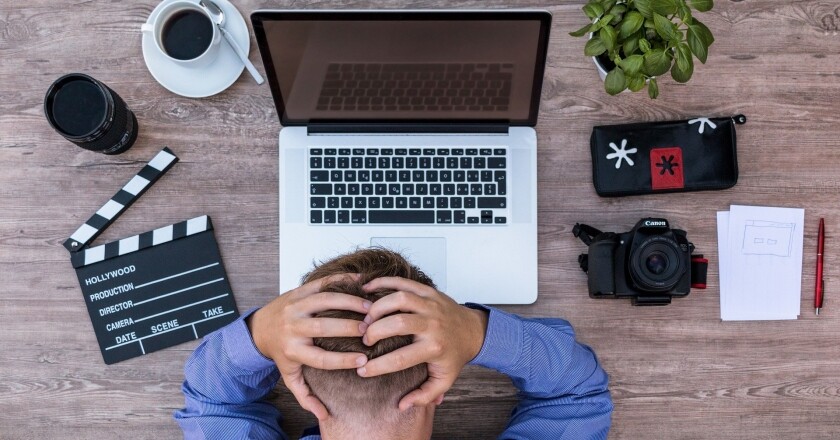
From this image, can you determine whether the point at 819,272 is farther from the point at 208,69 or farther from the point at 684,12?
the point at 208,69

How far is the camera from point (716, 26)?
1.01m

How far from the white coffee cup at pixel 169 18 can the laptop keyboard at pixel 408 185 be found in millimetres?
214

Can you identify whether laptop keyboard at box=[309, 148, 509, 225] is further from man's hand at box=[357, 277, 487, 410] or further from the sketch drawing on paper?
the sketch drawing on paper

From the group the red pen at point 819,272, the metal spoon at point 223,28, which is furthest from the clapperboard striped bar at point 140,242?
the red pen at point 819,272

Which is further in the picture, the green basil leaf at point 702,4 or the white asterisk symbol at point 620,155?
the white asterisk symbol at point 620,155

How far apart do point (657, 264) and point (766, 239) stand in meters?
0.22

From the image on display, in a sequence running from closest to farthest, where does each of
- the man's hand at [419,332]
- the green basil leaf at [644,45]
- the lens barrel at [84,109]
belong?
the man's hand at [419,332] < the green basil leaf at [644,45] < the lens barrel at [84,109]

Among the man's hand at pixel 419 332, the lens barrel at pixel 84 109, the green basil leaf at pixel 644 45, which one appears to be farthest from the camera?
the lens barrel at pixel 84 109

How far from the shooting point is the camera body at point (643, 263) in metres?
0.90

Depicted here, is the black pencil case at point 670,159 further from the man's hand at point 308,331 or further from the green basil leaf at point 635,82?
the man's hand at point 308,331

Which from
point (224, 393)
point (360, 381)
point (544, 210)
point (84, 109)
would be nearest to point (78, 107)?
point (84, 109)

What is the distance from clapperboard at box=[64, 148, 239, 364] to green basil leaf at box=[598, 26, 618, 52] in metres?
0.66

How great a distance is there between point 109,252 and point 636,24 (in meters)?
0.86

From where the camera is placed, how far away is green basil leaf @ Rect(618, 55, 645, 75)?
0.81 metres
